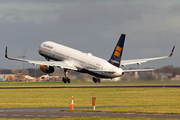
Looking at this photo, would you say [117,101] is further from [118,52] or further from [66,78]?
[66,78]

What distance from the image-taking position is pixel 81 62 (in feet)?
277

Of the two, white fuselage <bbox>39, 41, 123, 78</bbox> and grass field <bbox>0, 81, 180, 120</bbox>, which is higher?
white fuselage <bbox>39, 41, 123, 78</bbox>

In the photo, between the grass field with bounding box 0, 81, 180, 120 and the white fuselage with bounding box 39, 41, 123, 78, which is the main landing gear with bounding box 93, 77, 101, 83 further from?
the grass field with bounding box 0, 81, 180, 120

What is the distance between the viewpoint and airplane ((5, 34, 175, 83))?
76.6 m

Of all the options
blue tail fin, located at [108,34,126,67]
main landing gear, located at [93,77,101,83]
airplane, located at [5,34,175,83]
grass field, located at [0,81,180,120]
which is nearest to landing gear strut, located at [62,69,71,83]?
airplane, located at [5,34,175,83]

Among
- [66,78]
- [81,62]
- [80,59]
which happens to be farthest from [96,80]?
[66,78]

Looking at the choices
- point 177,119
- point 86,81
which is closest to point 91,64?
point 86,81

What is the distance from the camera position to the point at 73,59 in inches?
3398

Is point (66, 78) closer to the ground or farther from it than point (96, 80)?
farther from it

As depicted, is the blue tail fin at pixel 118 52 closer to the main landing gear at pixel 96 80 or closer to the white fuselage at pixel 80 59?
the white fuselage at pixel 80 59

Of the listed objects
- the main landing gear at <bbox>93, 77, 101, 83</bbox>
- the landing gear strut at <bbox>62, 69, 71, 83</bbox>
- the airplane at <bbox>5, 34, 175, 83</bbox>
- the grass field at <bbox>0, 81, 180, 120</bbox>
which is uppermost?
the airplane at <bbox>5, 34, 175, 83</bbox>

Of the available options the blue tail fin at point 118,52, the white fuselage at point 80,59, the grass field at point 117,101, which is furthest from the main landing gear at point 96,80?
the grass field at point 117,101

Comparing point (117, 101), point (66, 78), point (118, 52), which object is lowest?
point (117, 101)

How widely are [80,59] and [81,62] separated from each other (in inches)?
34.8
